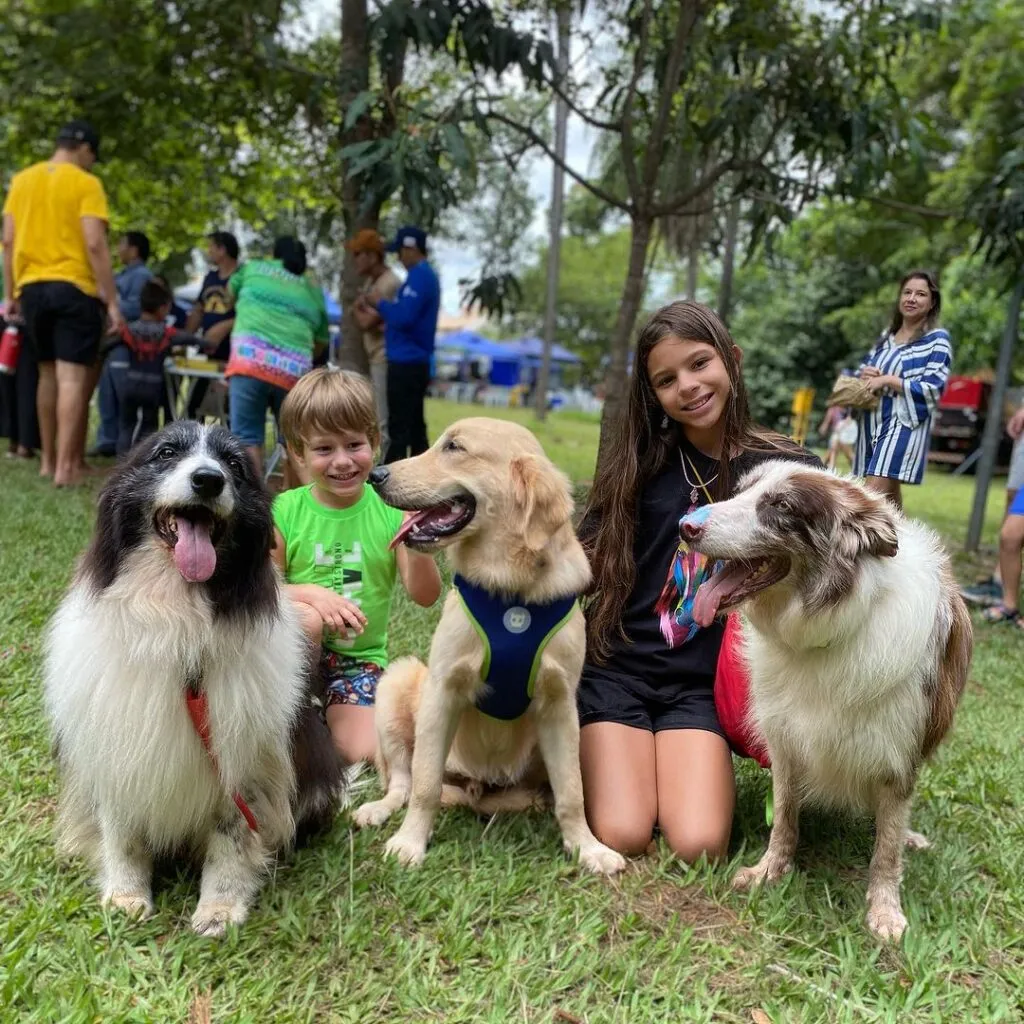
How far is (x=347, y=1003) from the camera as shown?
1.97 meters

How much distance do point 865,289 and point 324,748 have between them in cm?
2638

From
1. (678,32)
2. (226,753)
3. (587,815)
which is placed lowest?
(587,815)

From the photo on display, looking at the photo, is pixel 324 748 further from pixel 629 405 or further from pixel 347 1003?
pixel 629 405

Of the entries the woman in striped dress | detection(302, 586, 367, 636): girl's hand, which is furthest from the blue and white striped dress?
detection(302, 586, 367, 636): girl's hand

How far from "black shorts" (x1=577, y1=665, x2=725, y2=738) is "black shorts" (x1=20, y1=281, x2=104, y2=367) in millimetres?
5253

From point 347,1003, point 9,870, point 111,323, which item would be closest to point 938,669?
point 347,1003

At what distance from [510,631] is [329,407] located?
1.12 m

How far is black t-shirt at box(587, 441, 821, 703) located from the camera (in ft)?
10.3

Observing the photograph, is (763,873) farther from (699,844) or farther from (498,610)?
(498,610)

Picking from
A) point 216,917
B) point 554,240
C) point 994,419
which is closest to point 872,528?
point 216,917

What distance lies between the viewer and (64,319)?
21.1 feet

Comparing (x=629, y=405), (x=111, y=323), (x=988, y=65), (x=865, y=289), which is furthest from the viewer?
(x=865, y=289)

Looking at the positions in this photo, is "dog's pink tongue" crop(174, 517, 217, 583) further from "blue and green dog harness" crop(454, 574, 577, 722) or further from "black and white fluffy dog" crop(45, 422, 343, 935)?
"blue and green dog harness" crop(454, 574, 577, 722)

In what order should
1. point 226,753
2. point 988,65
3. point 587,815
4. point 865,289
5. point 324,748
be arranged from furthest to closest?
point 865,289 → point 988,65 → point 587,815 → point 324,748 → point 226,753
